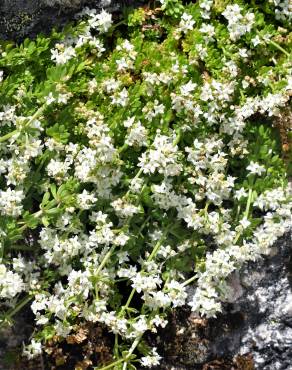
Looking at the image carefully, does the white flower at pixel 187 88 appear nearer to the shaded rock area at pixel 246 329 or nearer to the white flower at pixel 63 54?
the white flower at pixel 63 54

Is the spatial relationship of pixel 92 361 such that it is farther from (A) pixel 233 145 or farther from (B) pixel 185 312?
(A) pixel 233 145

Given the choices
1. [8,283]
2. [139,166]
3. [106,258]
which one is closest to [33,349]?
[8,283]

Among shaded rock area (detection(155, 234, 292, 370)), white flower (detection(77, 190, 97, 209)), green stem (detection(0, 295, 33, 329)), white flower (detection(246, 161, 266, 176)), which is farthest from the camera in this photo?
shaded rock area (detection(155, 234, 292, 370))

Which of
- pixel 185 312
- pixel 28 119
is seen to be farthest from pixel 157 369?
pixel 28 119

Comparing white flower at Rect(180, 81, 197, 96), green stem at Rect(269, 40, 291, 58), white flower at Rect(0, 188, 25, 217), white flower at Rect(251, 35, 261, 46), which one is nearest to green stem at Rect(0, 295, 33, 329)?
white flower at Rect(0, 188, 25, 217)

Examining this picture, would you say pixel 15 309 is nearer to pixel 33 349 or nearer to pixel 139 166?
pixel 33 349

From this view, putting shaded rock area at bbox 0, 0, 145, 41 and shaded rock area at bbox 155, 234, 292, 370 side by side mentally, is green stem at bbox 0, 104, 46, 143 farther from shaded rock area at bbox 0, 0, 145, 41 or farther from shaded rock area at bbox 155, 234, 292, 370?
shaded rock area at bbox 155, 234, 292, 370
